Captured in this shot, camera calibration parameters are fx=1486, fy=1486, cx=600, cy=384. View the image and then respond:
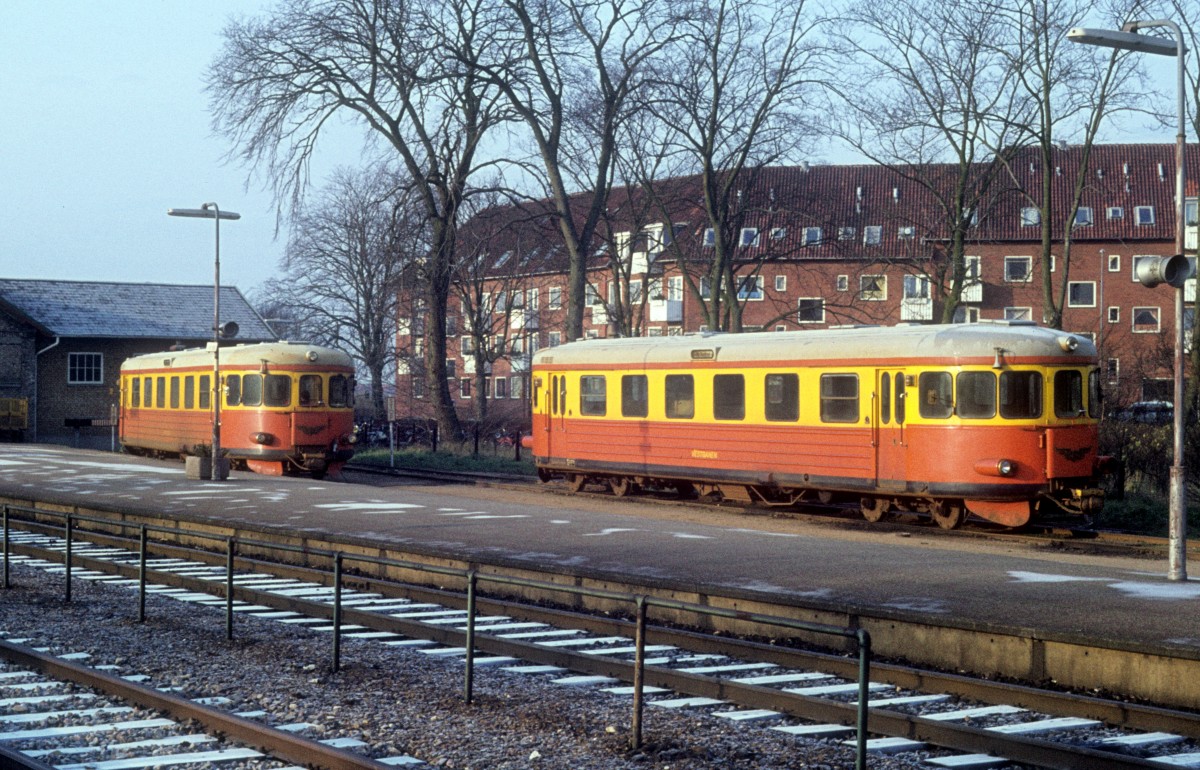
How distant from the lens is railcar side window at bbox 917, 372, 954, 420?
2084 cm

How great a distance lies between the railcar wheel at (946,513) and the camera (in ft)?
Answer: 70.7

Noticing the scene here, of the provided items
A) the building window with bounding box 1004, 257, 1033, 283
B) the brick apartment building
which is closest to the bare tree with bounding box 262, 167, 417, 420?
the brick apartment building

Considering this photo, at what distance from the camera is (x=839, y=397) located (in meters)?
22.3

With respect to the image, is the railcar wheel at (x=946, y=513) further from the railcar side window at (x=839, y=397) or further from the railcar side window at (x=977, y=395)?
the railcar side window at (x=839, y=397)

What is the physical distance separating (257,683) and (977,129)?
84.4 feet

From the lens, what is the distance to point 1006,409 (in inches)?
807

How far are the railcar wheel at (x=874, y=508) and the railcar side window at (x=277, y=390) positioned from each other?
14.4 metres

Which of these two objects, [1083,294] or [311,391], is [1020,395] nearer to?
[311,391]

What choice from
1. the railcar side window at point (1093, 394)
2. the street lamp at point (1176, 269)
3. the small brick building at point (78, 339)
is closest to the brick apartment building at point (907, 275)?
the small brick building at point (78, 339)

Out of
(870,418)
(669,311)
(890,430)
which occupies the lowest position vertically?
(890,430)

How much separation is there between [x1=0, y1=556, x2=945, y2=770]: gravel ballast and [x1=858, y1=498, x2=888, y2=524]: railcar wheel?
1143cm

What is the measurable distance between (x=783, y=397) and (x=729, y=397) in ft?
4.23

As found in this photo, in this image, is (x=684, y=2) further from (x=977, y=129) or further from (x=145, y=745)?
(x=145, y=745)

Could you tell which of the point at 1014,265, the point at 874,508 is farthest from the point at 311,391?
the point at 1014,265
